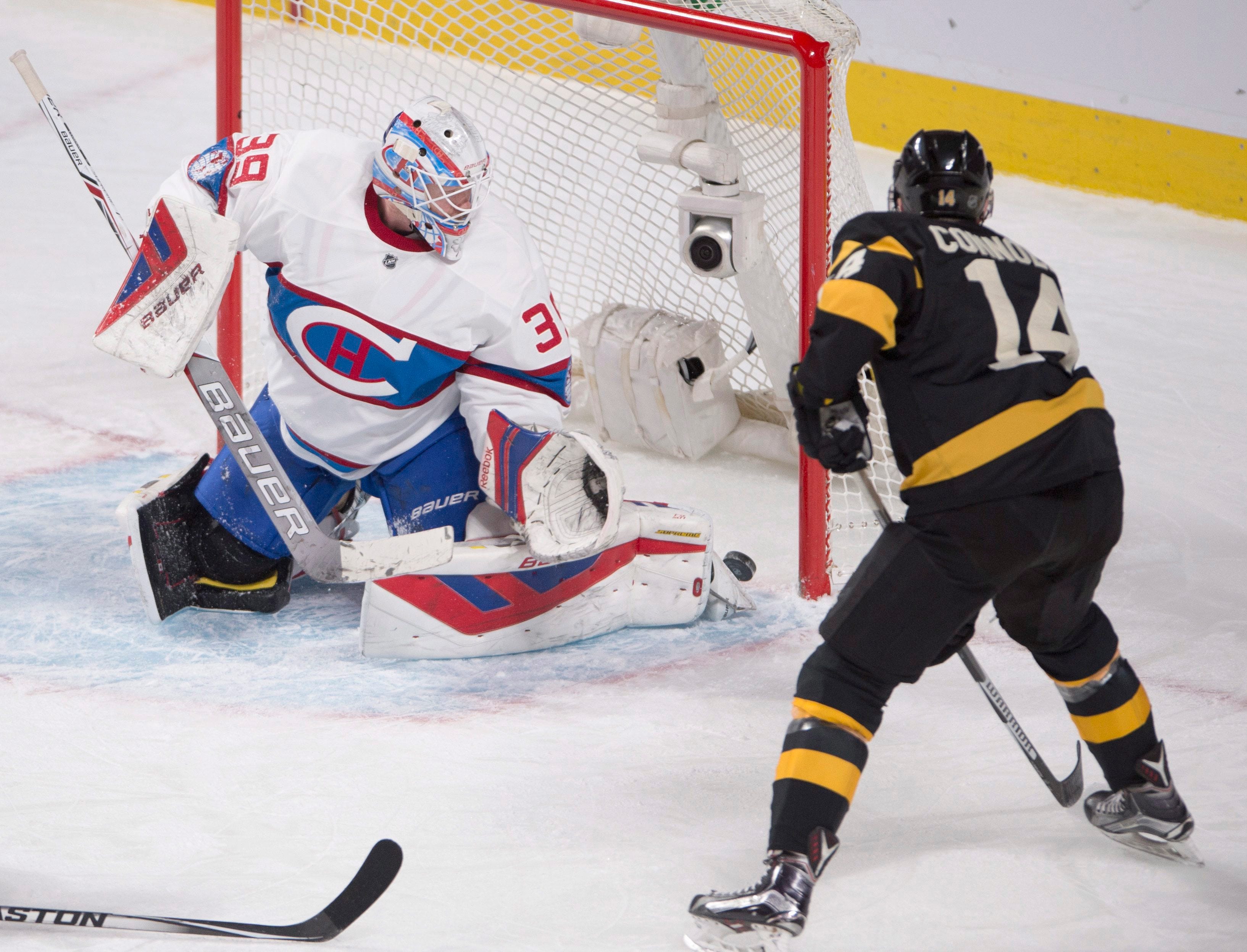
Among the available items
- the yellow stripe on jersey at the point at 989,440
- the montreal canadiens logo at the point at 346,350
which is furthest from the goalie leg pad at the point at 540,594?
the yellow stripe on jersey at the point at 989,440

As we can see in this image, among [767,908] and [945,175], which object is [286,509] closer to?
[767,908]

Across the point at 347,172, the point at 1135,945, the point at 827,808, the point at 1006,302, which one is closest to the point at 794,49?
the point at 347,172

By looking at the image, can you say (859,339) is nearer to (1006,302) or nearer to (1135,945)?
(1006,302)

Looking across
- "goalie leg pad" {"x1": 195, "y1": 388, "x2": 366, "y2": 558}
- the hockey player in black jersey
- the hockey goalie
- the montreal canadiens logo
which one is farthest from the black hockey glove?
"goalie leg pad" {"x1": 195, "y1": 388, "x2": 366, "y2": 558}

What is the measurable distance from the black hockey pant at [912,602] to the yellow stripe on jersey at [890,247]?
1.07ft

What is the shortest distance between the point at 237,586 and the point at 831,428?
1.46 m

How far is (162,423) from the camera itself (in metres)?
3.71

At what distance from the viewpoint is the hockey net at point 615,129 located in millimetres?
2922

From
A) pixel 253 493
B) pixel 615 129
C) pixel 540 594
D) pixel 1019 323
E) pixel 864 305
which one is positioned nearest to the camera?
pixel 864 305

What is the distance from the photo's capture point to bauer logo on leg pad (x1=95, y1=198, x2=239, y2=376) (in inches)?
93.2

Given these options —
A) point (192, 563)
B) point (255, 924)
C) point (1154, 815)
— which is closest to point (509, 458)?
point (192, 563)

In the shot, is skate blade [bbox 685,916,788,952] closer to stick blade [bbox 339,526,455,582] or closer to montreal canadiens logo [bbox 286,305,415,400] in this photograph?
stick blade [bbox 339,526,455,582]

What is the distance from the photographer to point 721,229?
284 centimetres

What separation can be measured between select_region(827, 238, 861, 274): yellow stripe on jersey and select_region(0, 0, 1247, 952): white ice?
0.85 m
